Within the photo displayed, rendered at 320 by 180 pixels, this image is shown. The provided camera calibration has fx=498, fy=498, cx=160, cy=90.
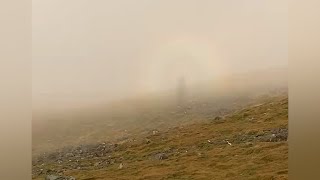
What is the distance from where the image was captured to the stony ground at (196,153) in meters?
3.33

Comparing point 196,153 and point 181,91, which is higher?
point 181,91

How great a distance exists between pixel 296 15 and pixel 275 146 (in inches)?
37.2

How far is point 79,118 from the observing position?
3.32 m

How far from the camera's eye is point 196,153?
3.42 meters

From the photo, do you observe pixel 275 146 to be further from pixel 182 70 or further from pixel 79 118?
pixel 79 118

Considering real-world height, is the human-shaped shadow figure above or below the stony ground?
above

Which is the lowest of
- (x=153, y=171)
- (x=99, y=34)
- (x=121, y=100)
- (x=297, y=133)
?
(x=153, y=171)

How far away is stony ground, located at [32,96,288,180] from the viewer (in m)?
3.33

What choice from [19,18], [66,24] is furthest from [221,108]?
[19,18]

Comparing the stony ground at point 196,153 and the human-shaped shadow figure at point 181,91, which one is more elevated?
the human-shaped shadow figure at point 181,91

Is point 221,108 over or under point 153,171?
over

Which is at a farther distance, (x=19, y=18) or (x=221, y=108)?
(x=221, y=108)

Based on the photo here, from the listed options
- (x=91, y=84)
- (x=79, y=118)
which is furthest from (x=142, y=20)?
(x=79, y=118)

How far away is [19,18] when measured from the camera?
3234 mm
